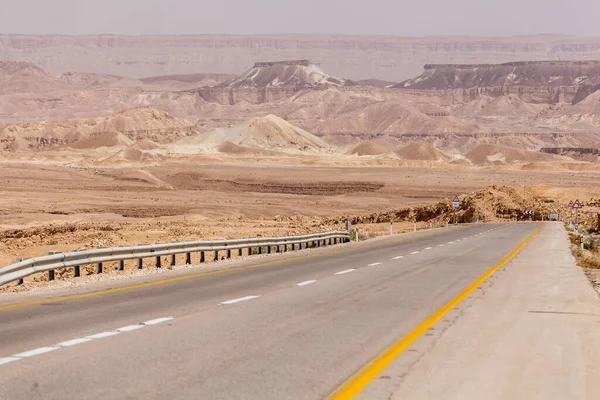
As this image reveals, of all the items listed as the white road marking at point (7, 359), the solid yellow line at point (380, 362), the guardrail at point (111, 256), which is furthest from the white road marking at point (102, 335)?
the guardrail at point (111, 256)

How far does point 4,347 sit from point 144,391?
9.39 feet

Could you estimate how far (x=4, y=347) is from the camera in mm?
10094

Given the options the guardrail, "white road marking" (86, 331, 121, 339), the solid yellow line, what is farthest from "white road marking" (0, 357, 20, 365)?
the guardrail

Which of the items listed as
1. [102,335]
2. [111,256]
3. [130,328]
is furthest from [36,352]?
[111,256]

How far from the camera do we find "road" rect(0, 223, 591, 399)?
8281 millimetres

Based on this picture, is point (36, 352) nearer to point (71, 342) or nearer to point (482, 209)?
point (71, 342)

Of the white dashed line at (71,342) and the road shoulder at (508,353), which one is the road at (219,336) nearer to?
the white dashed line at (71,342)

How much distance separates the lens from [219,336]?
11.2 m

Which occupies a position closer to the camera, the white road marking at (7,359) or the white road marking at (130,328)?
the white road marking at (7,359)

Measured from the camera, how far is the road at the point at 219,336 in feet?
27.2

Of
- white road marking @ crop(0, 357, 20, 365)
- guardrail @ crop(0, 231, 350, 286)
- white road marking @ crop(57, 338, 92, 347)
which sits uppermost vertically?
white road marking @ crop(0, 357, 20, 365)

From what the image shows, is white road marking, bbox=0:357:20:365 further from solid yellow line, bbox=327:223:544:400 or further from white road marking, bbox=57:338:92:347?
solid yellow line, bbox=327:223:544:400

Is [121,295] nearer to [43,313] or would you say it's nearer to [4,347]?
[43,313]

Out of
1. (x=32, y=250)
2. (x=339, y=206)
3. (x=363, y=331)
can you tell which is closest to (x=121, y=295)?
(x=363, y=331)
